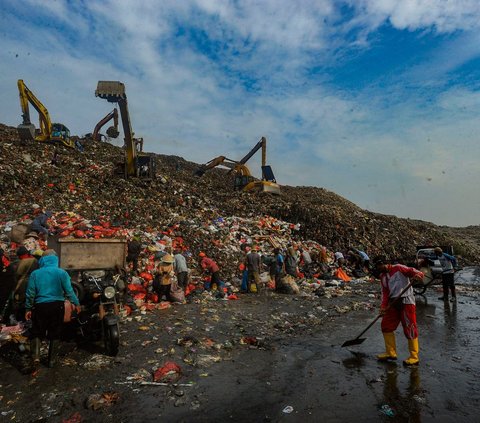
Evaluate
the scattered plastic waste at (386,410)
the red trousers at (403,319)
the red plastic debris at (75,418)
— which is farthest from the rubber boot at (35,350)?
the red trousers at (403,319)

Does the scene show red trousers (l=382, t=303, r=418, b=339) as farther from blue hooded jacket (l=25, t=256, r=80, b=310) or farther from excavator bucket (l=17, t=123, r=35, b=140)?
excavator bucket (l=17, t=123, r=35, b=140)

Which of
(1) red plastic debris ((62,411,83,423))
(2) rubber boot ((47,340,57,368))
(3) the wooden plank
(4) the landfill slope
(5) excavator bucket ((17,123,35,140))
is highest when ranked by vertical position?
(5) excavator bucket ((17,123,35,140))

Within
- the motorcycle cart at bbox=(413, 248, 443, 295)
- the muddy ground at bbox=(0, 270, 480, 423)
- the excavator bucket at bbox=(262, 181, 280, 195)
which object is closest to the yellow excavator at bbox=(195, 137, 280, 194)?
the excavator bucket at bbox=(262, 181, 280, 195)

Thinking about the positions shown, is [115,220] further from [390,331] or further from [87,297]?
[390,331]

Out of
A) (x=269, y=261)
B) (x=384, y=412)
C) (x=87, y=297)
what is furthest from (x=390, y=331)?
(x=269, y=261)

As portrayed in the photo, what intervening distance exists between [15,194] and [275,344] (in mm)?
13273

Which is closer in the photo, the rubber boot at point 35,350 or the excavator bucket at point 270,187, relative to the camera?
the rubber boot at point 35,350

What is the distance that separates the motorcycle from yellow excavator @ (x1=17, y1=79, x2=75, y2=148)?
19129mm

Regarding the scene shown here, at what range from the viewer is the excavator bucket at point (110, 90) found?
663 inches

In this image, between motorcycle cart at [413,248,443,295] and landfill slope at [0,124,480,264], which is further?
landfill slope at [0,124,480,264]

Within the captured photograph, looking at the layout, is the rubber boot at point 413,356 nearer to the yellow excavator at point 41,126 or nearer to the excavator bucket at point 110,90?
the excavator bucket at point 110,90

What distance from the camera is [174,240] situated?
504 inches

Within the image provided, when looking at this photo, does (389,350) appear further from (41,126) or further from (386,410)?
(41,126)

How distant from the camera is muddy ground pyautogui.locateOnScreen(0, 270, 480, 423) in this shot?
11.5 feet
